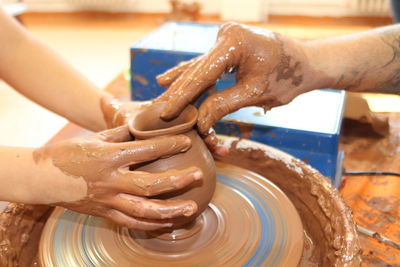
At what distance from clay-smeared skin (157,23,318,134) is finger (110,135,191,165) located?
17 cm

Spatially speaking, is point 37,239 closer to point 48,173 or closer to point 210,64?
point 48,173

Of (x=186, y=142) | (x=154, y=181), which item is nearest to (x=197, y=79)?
(x=186, y=142)

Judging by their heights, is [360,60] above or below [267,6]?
above

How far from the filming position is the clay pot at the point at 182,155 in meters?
1.14

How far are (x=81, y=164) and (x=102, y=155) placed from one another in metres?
0.06

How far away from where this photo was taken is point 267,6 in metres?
5.93

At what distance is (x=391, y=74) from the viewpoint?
1.60 m

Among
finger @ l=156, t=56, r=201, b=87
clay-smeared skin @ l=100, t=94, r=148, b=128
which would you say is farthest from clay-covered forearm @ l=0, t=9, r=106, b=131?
finger @ l=156, t=56, r=201, b=87

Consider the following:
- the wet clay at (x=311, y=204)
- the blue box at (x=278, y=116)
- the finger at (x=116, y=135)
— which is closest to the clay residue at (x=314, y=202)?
the wet clay at (x=311, y=204)

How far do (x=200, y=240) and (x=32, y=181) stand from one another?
0.48m

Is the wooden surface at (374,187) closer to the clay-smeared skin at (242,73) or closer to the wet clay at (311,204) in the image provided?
the wet clay at (311,204)

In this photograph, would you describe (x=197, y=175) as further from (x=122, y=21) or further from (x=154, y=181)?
(x=122, y=21)

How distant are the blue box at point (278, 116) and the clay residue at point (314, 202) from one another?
0.16 m

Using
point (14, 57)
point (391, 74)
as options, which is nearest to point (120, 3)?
point (14, 57)
